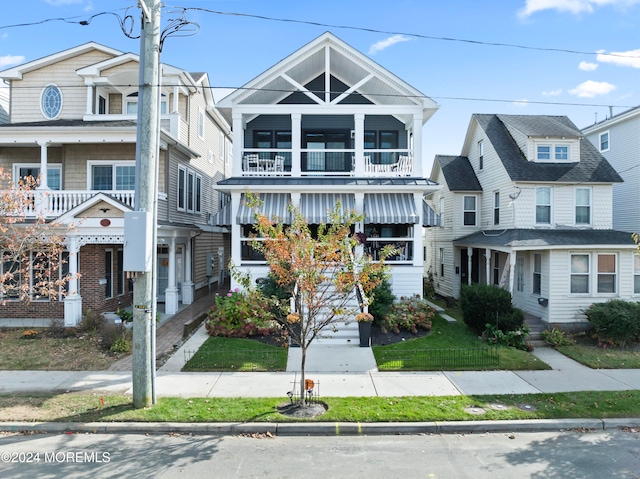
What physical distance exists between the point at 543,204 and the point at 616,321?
19.8ft

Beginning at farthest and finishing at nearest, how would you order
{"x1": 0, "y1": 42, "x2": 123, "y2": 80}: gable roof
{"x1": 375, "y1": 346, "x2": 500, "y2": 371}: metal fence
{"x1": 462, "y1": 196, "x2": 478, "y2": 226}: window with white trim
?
{"x1": 462, "y1": 196, "x2": 478, "y2": 226}: window with white trim → {"x1": 0, "y1": 42, "x2": 123, "y2": 80}: gable roof → {"x1": 375, "y1": 346, "x2": 500, "y2": 371}: metal fence

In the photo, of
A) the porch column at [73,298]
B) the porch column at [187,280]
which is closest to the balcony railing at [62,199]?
the porch column at [73,298]

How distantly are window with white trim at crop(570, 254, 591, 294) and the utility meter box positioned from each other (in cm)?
1498

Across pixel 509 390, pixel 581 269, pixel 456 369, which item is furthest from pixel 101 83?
pixel 581 269

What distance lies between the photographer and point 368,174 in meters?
17.8

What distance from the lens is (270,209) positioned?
16719 millimetres

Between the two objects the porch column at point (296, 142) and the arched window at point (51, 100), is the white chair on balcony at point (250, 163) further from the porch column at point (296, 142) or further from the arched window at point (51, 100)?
the arched window at point (51, 100)

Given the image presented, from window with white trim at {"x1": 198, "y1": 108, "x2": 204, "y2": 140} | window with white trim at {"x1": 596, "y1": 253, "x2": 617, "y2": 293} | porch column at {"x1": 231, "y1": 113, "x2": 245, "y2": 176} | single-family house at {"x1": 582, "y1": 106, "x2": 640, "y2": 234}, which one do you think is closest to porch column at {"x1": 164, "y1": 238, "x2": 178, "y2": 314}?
Result: porch column at {"x1": 231, "y1": 113, "x2": 245, "y2": 176}

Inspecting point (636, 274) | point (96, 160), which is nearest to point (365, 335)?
point (636, 274)

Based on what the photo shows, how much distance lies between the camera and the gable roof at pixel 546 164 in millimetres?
17750

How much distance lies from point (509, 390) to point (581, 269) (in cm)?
879

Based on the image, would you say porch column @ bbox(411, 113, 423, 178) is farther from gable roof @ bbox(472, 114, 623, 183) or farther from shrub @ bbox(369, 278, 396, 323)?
shrub @ bbox(369, 278, 396, 323)

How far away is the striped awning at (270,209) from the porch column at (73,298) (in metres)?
5.70

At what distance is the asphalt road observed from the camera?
6203 mm
